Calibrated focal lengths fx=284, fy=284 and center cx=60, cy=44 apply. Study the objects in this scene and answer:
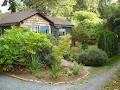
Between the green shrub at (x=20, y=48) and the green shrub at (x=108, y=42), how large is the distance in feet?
25.8

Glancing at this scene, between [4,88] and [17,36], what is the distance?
15.6 feet

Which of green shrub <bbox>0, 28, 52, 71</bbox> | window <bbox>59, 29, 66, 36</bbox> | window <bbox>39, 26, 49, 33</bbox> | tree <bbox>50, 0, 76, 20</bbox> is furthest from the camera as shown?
tree <bbox>50, 0, 76, 20</bbox>

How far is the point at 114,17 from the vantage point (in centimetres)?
2730

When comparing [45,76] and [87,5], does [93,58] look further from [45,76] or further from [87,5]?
[87,5]

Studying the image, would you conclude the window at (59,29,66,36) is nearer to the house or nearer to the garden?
Result: the house

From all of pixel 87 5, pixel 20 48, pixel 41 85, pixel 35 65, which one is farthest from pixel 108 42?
pixel 87 5

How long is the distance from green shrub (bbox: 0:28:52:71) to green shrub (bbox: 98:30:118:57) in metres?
7.87

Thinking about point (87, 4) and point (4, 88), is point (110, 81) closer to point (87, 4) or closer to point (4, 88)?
point (4, 88)

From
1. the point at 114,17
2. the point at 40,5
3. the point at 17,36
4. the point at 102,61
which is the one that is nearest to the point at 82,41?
the point at 114,17

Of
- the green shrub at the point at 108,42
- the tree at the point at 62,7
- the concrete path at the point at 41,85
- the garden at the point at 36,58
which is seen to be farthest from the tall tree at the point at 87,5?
the concrete path at the point at 41,85

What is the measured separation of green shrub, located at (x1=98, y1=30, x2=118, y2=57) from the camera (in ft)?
79.3

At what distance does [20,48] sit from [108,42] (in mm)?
10276

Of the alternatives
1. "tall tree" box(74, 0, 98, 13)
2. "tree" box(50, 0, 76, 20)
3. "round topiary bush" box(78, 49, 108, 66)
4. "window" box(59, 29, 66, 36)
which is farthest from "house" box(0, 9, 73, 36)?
"tall tree" box(74, 0, 98, 13)

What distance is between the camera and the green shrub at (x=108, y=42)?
79.3 feet
